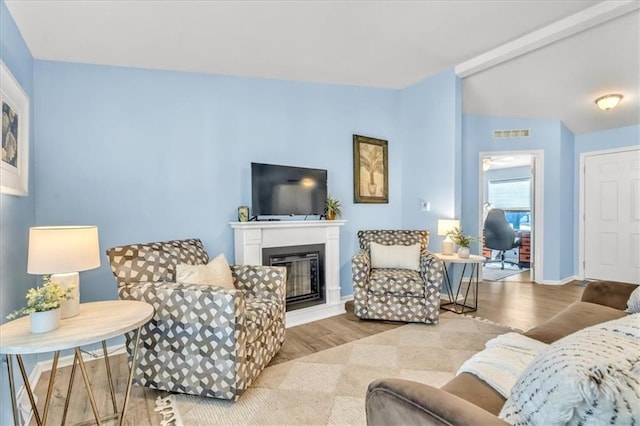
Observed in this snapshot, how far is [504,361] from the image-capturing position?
1308mm

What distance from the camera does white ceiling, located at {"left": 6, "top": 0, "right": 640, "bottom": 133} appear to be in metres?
2.34

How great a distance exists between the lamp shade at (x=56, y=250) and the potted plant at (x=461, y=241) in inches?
131

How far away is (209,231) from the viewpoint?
320 cm

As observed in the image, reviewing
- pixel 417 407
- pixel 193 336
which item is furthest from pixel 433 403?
pixel 193 336

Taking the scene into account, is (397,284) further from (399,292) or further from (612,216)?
(612,216)

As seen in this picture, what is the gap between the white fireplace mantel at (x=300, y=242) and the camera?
10.2 ft

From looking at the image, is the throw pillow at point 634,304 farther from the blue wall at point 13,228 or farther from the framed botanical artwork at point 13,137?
the framed botanical artwork at point 13,137

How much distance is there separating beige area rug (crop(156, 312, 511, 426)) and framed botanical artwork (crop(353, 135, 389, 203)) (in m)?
1.73

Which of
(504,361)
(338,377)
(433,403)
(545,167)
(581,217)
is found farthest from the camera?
(581,217)

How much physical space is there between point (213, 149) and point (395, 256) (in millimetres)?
2197

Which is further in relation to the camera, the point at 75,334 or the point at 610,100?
the point at 610,100

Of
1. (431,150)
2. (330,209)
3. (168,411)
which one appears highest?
(431,150)

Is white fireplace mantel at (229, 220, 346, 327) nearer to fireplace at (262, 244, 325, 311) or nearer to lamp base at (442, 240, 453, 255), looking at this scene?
fireplace at (262, 244, 325, 311)

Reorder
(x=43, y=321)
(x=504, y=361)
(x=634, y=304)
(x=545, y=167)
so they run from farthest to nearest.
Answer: (x=545, y=167) < (x=634, y=304) < (x=43, y=321) < (x=504, y=361)
